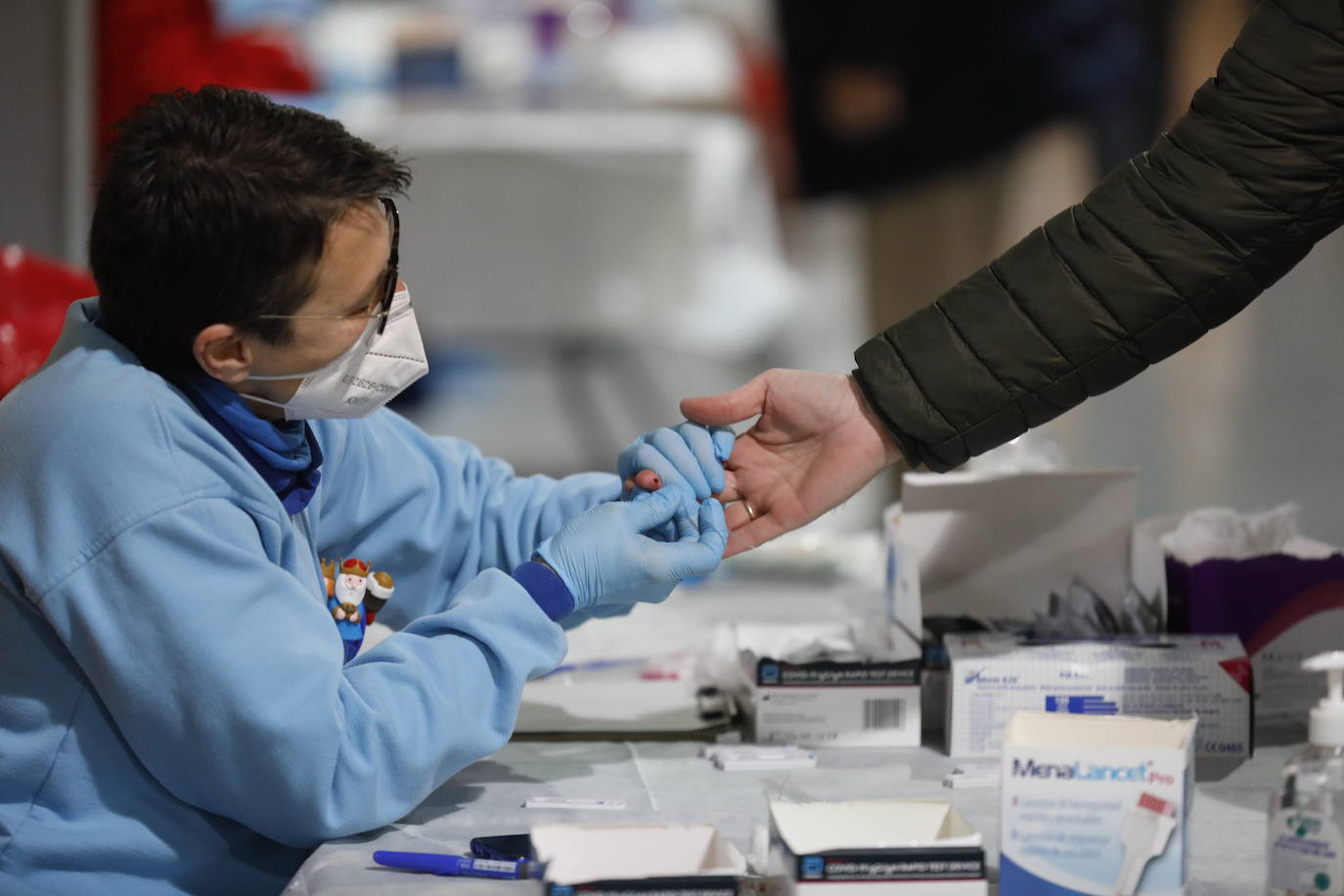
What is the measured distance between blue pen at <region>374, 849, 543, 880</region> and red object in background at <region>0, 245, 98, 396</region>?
106 centimetres

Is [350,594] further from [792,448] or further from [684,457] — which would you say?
[792,448]

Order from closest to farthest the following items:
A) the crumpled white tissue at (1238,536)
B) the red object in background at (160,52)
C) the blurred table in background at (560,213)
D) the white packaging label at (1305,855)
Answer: the white packaging label at (1305,855) < the crumpled white tissue at (1238,536) < the red object in background at (160,52) < the blurred table in background at (560,213)

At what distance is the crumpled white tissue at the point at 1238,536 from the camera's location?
1314 millimetres

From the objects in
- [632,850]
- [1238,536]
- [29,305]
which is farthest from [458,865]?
[29,305]

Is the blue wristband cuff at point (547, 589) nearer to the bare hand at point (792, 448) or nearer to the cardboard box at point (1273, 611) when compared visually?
the bare hand at point (792, 448)

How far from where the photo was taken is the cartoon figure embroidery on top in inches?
46.4

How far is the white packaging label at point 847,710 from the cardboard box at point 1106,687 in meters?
0.05

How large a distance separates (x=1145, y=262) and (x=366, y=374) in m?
0.65

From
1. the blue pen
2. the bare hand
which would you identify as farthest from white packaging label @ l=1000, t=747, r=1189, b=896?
the bare hand

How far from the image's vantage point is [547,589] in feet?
3.40

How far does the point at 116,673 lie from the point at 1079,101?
3727 mm

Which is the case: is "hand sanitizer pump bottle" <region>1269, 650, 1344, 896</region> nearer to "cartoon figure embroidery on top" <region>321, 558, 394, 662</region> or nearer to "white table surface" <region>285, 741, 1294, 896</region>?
"white table surface" <region>285, 741, 1294, 896</region>

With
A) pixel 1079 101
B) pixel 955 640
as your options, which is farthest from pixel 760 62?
pixel 955 640

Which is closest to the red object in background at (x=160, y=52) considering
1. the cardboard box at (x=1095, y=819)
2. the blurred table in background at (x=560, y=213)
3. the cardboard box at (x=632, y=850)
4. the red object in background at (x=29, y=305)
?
the blurred table in background at (x=560, y=213)
